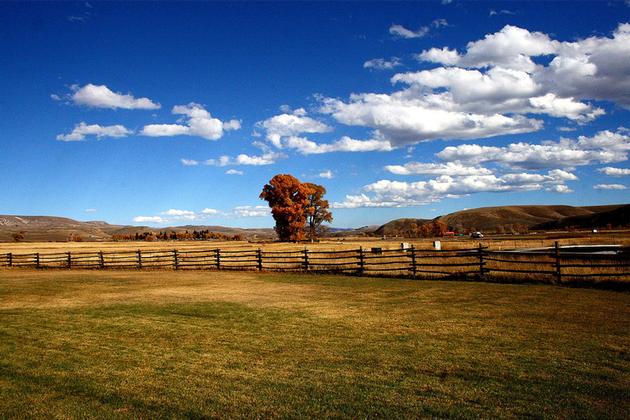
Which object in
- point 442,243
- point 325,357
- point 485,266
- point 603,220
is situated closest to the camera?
point 325,357

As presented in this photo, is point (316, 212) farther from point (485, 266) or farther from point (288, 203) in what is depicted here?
point (485, 266)

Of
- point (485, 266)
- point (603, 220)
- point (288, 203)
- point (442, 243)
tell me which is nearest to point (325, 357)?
point (485, 266)

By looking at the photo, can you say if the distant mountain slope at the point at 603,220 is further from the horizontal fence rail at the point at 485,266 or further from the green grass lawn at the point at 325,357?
the green grass lawn at the point at 325,357

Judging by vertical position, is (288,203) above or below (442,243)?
above

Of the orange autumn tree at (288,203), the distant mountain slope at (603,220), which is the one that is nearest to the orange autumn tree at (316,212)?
the orange autumn tree at (288,203)

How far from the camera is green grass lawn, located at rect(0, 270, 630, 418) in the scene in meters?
6.43

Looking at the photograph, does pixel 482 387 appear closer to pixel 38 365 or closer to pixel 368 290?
pixel 38 365

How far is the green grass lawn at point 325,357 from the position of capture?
21.1 ft

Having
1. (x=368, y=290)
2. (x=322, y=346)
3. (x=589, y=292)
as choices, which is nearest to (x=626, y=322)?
(x=589, y=292)

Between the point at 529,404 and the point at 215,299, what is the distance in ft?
43.3

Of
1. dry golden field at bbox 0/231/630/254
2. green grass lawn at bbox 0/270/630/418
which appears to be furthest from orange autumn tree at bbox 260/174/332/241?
green grass lawn at bbox 0/270/630/418

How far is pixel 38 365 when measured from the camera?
8.78 m

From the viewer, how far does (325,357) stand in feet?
29.0

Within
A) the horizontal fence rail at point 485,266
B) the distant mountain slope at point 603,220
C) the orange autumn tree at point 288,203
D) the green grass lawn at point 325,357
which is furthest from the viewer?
the distant mountain slope at point 603,220
